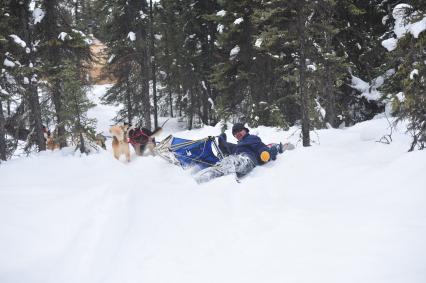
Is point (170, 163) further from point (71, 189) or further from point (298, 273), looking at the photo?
point (298, 273)

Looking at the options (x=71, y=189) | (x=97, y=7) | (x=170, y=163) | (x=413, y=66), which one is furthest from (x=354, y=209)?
(x=97, y=7)

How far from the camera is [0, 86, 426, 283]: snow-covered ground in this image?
3.73 m

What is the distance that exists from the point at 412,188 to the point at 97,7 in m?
22.1

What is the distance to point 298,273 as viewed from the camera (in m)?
3.60

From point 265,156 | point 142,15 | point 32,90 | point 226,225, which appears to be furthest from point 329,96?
point 142,15

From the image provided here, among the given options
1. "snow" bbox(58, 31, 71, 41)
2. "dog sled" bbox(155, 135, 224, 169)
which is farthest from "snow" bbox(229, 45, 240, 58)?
"dog sled" bbox(155, 135, 224, 169)

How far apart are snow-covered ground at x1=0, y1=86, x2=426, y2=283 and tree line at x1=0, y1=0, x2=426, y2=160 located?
6.68 ft

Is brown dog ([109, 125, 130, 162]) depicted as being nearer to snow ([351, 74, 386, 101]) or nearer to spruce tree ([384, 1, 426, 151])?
spruce tree ([384, 1, 426, 151])

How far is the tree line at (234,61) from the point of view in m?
9.51

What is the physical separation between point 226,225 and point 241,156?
341cm

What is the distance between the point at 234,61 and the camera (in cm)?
1748

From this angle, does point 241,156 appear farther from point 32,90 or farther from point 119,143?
point 32,90

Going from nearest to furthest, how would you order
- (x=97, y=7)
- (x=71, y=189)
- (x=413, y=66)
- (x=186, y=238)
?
(x=186, y=238) < (x=71, y=189) < (x=413, y=66) < (x=97, y=7)

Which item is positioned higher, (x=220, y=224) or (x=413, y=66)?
(x=413, y=66)
